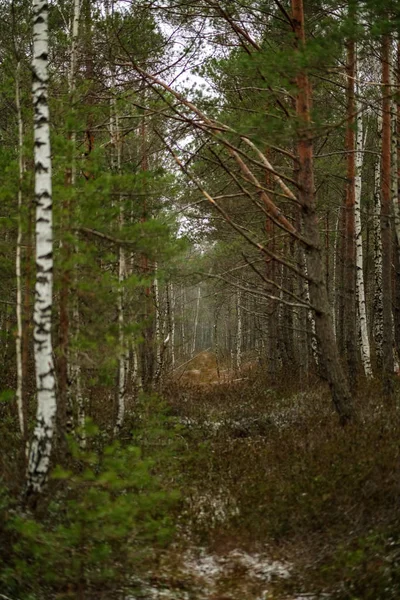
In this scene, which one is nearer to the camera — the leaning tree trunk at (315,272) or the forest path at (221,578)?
the forest path at (221,578)

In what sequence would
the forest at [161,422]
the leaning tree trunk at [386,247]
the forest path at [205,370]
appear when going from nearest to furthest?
1. the forest at [161,422]
2. the leaning tree trunk at [386,247]
3. the forest path at [205,370]

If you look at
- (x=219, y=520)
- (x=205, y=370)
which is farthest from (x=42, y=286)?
(x=205, y=370)

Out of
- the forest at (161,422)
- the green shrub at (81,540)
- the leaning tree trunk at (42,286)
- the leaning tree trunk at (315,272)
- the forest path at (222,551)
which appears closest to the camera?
the green shrub at (81,540)

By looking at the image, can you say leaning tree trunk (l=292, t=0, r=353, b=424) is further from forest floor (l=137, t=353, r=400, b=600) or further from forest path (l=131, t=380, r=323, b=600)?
forest path (l=131, t=380, r=323, b=600)

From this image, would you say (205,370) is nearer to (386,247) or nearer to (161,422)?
(386,247)

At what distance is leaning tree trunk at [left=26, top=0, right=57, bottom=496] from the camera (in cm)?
552

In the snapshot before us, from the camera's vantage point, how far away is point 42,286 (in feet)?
18.6

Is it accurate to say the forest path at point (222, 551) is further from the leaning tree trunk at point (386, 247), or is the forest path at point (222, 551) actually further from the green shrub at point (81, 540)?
the leaning tree trunk at point (386, 247)

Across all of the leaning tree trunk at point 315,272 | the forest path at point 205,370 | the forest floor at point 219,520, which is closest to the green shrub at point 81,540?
the forest floor at point 219,520

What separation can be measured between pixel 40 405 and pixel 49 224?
1.88 meters

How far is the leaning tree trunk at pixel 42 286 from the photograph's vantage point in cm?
552

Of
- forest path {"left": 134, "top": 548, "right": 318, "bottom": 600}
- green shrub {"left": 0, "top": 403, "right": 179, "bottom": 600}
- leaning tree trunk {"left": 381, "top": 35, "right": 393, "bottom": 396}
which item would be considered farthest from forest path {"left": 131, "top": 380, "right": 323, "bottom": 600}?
leaning tree trunk {"left": 381, "top": 35, "right": 393, "bottom": 396}

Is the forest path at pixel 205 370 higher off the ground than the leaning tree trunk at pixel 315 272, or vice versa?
the leaning tree trunk at pixel 315 272

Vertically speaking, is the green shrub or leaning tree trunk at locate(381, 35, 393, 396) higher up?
leaning tree trunk at locate(381, 35, 393, 396)
